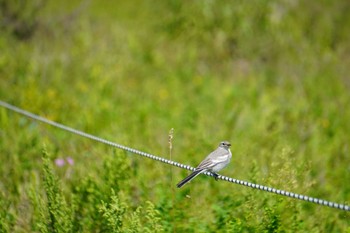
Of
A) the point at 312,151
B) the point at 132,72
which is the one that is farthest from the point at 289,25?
the point at 312,151

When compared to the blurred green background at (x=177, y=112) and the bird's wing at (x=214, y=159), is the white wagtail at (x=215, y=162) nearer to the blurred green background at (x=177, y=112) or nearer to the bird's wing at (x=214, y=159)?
the bird's wing at (x=214, y=159)

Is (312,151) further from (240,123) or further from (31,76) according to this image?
(31,76)

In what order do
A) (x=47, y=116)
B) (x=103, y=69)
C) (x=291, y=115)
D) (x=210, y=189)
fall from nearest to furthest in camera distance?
(x=210, y=189) → (x=47, y=116) → (x=291, y=115) → (x=103, y=69)

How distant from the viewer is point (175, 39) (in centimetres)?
855

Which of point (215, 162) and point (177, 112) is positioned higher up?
point (177, 112)

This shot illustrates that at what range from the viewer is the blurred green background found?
9.70 ft

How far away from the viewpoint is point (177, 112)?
570 centimetres

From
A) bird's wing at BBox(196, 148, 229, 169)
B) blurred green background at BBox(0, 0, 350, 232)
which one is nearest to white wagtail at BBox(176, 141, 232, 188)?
bird's wing at BBox(196, 148, 229, 169)

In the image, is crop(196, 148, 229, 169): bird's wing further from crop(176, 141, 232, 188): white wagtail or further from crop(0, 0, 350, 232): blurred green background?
crop(0, 0, 350, 232): blurred green background

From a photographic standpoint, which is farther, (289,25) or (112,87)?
(289,25)

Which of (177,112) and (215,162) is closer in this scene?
(215,162)

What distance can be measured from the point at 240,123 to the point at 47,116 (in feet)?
6.65

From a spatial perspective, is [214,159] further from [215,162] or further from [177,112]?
[177,112]

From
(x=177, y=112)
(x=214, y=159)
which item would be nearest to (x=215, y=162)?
(x=214, y=159)
